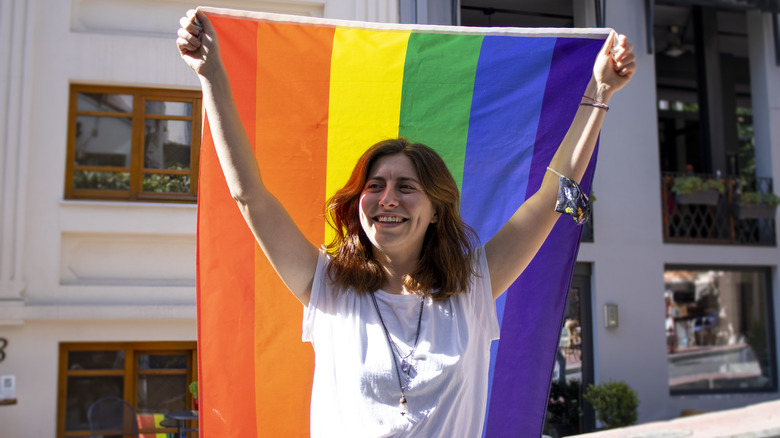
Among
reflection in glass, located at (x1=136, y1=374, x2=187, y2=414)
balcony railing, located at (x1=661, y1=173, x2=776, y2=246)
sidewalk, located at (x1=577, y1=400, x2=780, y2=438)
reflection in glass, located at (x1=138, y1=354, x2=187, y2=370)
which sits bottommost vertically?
sidewalk, located at (x1=577, y1=400, x2=780, y2=438)

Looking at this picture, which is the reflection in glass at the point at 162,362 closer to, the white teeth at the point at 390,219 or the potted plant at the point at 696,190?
the white teeth at the point at 390,219

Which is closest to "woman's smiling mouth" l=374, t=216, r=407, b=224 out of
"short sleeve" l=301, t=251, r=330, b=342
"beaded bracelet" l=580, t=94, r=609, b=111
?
"short sleeve" l=301, t=251, r=330, b=342

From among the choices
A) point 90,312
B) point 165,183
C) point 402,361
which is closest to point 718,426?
point 165,183

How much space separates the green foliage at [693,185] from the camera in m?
10.5

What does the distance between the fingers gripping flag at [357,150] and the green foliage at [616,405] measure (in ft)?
23.5

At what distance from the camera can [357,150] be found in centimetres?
297

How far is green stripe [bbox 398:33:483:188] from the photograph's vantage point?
9.64 feet

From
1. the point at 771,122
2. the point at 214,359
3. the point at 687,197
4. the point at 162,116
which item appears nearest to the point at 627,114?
the point at 687,197

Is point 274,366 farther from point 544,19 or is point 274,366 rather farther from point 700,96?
point 700,96

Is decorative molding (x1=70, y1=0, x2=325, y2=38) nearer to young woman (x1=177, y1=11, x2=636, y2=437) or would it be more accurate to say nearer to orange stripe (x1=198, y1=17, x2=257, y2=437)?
orange stripe (x1=198, y1=17, x2=257, y2=437)

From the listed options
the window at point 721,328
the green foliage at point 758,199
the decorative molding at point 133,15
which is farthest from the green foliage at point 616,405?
the decorative molding at point 133,15

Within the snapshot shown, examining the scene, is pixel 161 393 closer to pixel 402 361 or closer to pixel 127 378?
pixel 127 378

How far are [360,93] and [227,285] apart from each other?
3.10 ft

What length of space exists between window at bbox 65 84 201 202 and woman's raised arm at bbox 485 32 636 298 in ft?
20.8
